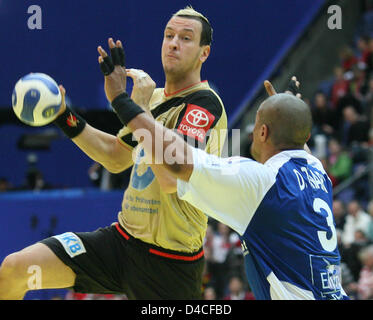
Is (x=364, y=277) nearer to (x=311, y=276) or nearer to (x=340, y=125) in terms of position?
(x=340, y=125)

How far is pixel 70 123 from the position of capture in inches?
213

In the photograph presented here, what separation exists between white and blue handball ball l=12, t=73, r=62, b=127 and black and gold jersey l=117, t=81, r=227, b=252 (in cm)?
85

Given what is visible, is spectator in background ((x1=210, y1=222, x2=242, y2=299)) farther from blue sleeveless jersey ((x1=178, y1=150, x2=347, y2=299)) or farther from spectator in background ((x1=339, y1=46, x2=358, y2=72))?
blue sleeveless jersey ((x1=178, y1=150, x2=347, y2=299))

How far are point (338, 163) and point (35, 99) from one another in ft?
30.5

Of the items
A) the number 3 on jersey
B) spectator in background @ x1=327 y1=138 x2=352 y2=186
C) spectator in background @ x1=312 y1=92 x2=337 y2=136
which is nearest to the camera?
the number 3 on jersey

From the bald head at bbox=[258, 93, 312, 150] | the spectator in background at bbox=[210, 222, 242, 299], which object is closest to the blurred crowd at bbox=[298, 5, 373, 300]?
the spectator in background at bbox=[210, 222, 242, 299]

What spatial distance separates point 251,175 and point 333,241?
0.72 meters

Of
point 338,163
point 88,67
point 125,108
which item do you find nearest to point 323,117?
point 338,163

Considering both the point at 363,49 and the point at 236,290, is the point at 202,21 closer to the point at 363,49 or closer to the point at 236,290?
the point at 236,290

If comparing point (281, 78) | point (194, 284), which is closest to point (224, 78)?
point (281, 78)

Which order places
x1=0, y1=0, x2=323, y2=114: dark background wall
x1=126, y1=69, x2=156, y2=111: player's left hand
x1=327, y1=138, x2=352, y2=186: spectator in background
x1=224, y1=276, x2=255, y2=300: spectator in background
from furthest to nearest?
x1=327, y1=138, x2=352, y2=186: spectator in background
x1=0, y1=0, x2=323, y2=114: dark background wall
x1=224, y1=276, x2=255, y2=300: spectator in background
x1=126, y1=69, x2=156, y2=111: player's left hand

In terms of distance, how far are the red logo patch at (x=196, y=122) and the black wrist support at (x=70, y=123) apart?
1.04 metres

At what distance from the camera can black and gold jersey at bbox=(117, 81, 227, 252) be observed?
496 centimetres

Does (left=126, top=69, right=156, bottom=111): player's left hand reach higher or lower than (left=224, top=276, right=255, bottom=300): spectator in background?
higher
